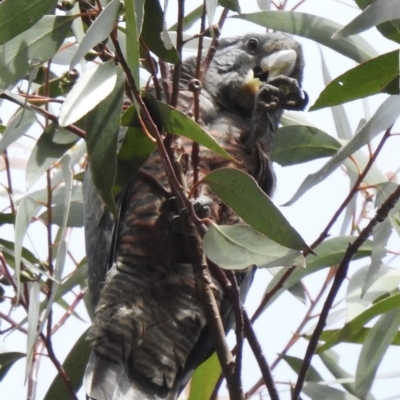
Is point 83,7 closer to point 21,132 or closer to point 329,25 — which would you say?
point 21,132

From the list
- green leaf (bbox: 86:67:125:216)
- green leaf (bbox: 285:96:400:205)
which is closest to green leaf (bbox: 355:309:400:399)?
green leaf (bbox: 285:96:400:205)

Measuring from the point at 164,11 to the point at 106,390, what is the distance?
75 centimetres

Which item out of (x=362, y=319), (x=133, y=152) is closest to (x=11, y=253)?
(x=133, y=152)

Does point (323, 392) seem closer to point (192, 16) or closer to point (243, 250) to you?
point (243, 250)

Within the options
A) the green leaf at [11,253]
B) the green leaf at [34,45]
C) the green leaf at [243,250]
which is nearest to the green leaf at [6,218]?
the green leaf at [11,253]

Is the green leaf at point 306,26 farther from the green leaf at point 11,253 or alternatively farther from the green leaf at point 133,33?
the green leaf at point 11,253

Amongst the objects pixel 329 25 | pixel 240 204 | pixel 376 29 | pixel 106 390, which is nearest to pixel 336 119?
pixel 329 25

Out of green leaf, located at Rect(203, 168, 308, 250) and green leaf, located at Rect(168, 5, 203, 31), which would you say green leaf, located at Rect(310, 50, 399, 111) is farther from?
green leaf, located at Rect(168, 5, 203, 31)

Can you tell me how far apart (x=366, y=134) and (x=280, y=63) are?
0.99 meters

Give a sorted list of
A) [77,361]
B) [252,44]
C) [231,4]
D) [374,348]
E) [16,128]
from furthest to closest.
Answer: [252,44] → [77,361] → [374,348] → [231,4] → [16,128]

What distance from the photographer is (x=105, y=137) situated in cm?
127

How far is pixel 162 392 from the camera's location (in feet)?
5.66

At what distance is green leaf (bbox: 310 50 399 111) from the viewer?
1.32 meters

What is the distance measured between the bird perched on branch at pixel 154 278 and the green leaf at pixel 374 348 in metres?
0.36
